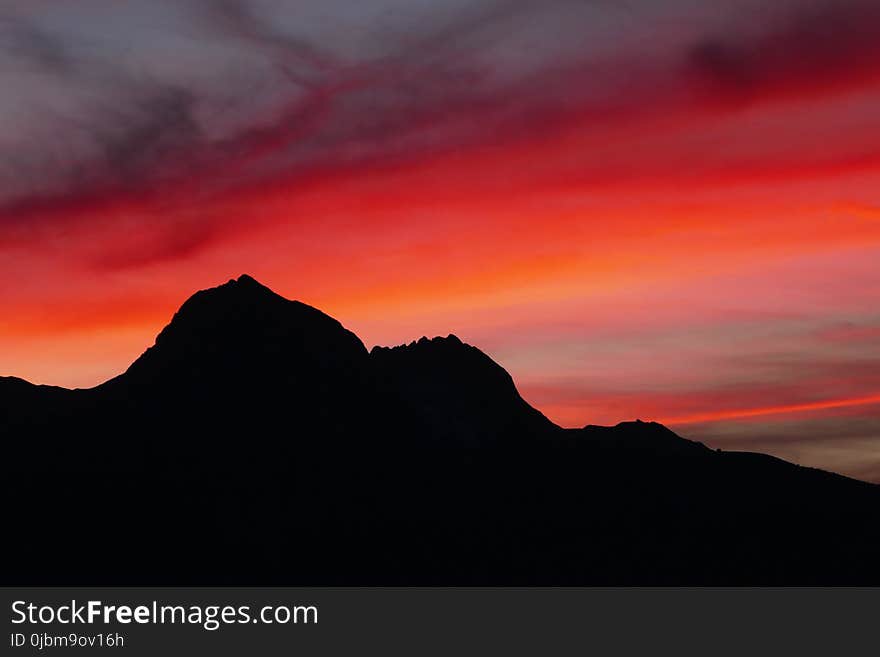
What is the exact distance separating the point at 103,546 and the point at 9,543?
16347 mm
